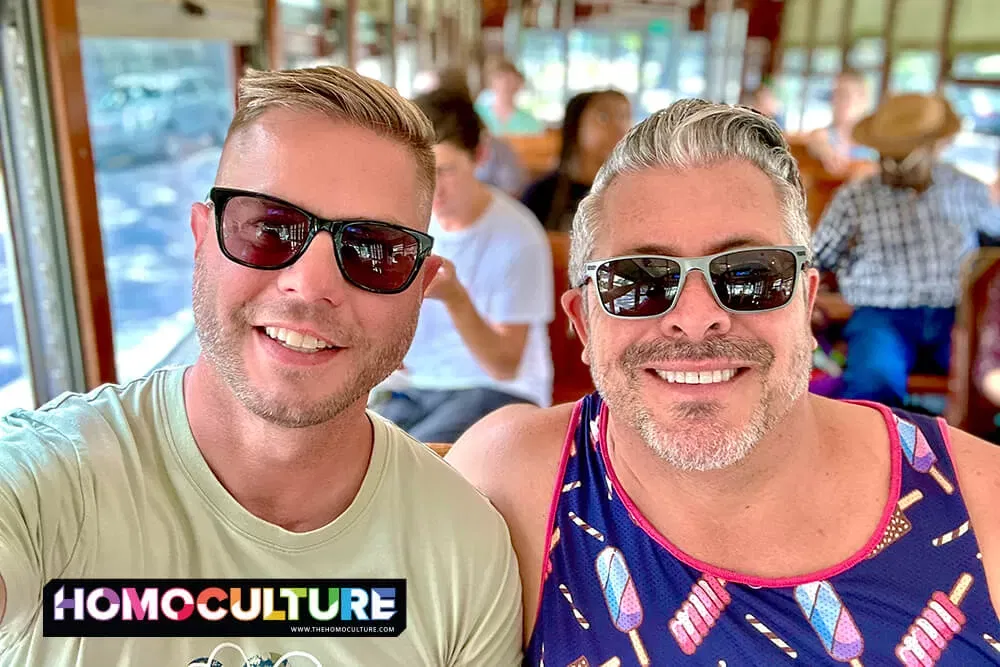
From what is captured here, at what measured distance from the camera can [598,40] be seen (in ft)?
49.2

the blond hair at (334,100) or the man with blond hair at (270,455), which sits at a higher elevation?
the blond hair at (334,100)

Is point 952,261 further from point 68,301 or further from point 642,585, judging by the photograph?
point 68,301

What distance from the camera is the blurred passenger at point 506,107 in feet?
24.5

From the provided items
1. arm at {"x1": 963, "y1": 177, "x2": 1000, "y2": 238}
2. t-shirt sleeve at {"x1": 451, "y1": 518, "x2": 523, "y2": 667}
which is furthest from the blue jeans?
t-shirt sleeve at {"x1": 451, "y1": 518, "x2": 523, "y2": 667}

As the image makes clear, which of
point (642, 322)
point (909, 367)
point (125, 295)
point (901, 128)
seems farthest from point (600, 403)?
point (901, 128)

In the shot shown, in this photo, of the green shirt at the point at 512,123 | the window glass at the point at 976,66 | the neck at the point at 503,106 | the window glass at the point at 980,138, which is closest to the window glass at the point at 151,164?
the neck at the point at 503,106

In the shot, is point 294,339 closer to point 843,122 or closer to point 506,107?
point 506,107

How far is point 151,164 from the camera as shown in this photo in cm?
300

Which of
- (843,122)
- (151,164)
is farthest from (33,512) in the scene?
(843,122)

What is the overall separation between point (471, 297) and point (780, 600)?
163cm

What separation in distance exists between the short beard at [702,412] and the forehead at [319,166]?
0.44 meters

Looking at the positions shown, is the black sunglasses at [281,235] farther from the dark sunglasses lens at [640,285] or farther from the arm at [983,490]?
the arm at [983,490]

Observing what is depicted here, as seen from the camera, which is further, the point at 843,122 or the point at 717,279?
the point at 843,122

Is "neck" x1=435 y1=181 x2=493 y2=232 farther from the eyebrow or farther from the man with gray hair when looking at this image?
the eyebrow
